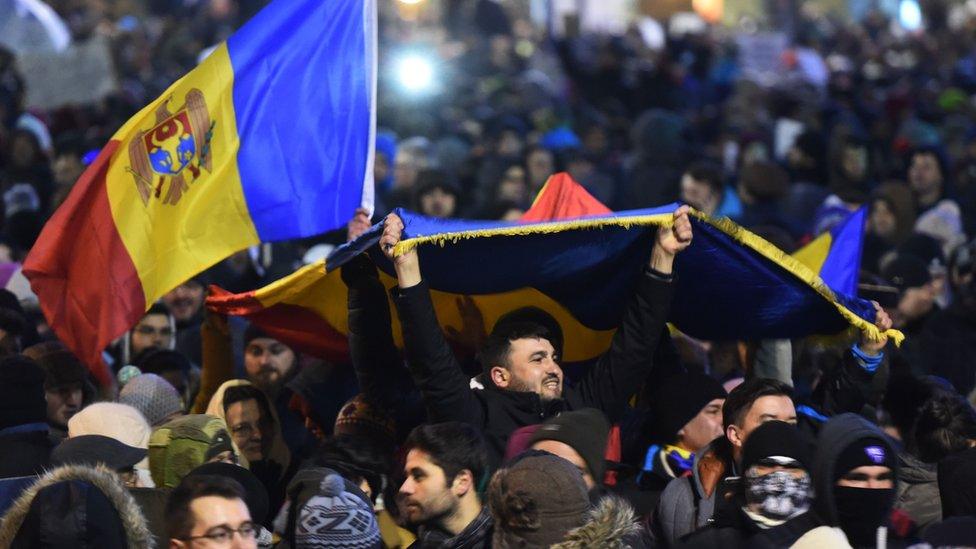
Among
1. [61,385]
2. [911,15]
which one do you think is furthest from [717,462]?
[911,15]

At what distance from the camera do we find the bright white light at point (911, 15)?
1251 inches

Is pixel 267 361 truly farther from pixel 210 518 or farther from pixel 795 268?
pixel 210 518

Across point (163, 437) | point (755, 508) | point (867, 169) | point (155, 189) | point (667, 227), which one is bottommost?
point (755, 508)

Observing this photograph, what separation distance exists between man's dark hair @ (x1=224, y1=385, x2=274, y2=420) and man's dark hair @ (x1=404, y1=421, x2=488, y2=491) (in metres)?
1.81

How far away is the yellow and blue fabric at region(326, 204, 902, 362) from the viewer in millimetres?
6465

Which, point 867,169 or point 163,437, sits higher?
point 867,169

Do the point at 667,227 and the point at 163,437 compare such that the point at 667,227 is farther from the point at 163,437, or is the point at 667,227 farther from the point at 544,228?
the point at 163,437

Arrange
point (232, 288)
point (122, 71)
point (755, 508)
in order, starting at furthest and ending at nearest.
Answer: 1. point (122, 71)
2. point (232, 288)
3. point (755, 508)

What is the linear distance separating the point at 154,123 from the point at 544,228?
6.84ft

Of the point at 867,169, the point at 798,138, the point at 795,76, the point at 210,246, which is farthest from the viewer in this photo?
the point at 795,76

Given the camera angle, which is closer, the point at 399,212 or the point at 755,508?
the point at 755,508

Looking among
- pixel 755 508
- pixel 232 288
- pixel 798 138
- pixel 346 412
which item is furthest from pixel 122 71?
pixel 755 508

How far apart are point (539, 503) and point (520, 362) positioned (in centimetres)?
160

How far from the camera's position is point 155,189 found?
7492mm
